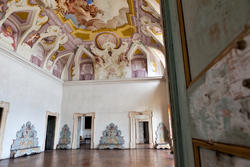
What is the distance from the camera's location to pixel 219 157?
0.85 m

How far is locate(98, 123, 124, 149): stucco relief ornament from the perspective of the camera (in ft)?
45.3

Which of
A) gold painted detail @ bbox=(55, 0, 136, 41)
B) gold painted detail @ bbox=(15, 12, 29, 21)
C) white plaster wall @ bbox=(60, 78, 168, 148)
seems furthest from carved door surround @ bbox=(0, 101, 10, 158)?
gold painted detail @ bbox=(55, 0, 136, 41)

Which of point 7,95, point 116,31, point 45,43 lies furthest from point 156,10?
point 7,95

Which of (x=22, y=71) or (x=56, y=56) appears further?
(x=56, y=56)

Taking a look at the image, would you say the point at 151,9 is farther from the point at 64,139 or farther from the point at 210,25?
the point at 64,139

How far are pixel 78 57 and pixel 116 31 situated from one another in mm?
4470

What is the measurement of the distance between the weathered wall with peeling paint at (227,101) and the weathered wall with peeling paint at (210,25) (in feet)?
0.27

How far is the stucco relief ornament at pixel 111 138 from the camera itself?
544 inches

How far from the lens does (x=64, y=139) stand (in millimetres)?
14461

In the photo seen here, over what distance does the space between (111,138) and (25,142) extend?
5.97 metres

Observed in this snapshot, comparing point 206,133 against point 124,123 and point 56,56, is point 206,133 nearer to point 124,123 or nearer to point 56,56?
point 124,123

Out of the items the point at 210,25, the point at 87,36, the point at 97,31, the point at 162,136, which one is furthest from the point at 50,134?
the point at 210,25

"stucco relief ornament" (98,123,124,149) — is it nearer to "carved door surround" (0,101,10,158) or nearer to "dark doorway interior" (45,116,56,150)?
"dark doorway interior" (45,116,56,150)

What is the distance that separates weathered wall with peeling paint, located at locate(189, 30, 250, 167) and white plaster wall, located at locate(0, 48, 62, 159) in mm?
10818
